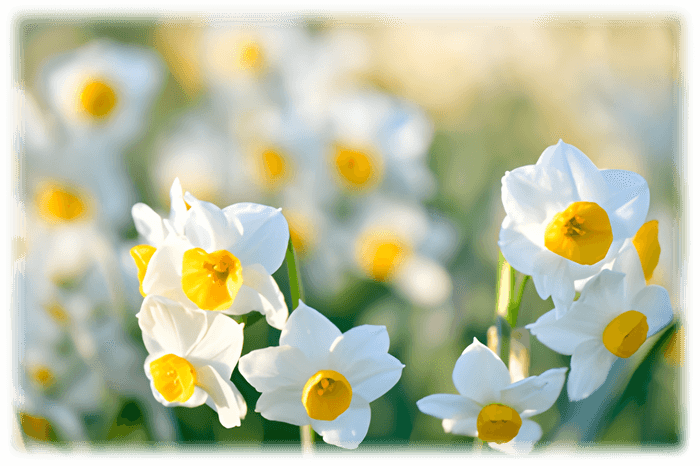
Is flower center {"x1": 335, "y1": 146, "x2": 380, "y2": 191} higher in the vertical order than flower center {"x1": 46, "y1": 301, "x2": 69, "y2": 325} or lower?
higher

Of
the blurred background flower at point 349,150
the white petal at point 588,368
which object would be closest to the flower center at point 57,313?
the blurred background flower at point 349,150

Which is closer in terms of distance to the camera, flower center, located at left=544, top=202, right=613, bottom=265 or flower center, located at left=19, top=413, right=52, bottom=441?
flower center, located at left=544, top=202, right=613, bottom=265

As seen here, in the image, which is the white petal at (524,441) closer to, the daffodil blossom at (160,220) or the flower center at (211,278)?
the flower center at (211,278)

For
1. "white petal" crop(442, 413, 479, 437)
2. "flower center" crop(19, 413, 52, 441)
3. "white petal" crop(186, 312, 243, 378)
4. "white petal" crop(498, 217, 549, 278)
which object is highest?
"white petal" crop(498, 217, 549, 278)

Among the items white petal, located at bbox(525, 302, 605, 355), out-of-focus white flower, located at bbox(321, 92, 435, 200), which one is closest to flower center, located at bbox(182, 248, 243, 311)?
out-of-focus white flower, located at bbox(321, 92, 435, 200)

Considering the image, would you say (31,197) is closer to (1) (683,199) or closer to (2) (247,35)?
(2) (247,35)

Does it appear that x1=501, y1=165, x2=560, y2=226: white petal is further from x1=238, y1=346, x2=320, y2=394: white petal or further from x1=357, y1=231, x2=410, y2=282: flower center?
x1=238, y1=346, x2=320, y2=394: white petal
